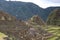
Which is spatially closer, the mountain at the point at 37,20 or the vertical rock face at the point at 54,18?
the mountain at the point at 37,20

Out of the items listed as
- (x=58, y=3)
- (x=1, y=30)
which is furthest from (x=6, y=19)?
(x=58, y=3)

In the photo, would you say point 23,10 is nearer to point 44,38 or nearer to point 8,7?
point 8,7

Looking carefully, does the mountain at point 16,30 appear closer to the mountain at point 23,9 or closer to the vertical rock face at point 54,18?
the mountain at point 23,9

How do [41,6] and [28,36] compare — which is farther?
[41,6]

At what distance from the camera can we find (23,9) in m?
4.81

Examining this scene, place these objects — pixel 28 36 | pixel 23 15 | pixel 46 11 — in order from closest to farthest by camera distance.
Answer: pixel 28 36, pixel 23 15, pixel 46 11

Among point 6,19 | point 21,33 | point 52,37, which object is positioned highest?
point 6,19

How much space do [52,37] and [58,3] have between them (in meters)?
1.20

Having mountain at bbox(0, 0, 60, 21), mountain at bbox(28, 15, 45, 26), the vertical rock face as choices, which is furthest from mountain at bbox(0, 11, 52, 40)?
the vertical rock face

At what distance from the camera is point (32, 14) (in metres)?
4.96

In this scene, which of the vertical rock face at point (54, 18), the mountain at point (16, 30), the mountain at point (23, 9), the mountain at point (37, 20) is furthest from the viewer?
the vertical rock face at point (54, 18)

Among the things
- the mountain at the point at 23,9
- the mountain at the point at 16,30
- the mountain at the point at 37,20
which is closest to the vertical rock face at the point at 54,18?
the mountain at the point at 23,9

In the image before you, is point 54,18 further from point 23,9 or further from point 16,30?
point 16,30

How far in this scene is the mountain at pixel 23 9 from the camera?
4.50 m
